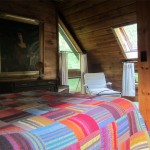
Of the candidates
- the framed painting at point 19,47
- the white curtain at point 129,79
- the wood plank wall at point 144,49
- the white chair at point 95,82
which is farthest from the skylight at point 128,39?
the framed painting at point 19,47

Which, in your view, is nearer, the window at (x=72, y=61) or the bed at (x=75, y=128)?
the bed at (x=75, y=128)

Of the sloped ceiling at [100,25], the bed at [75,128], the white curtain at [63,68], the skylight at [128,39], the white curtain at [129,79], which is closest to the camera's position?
the bed at [75,128]

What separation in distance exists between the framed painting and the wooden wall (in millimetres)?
174

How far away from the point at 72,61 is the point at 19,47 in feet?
5.62

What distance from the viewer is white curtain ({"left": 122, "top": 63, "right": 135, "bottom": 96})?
4398mm

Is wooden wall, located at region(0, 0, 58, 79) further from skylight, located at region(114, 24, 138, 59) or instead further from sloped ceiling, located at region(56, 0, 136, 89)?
skylight, located at region(114, 24, 138, 59)

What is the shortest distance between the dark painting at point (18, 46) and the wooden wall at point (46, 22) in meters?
0.21

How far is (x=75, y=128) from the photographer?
1.01 meters

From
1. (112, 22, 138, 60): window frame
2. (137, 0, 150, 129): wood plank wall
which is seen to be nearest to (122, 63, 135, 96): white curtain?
(112, 22, 138, 60): window frame

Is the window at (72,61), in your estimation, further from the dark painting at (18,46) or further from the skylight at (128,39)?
the skylight at (128,39)

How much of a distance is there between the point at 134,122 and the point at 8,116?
958mm

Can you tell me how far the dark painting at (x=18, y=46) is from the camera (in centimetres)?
345

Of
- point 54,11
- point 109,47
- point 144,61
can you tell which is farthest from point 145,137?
point 54,11

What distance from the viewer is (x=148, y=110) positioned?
2582mm
